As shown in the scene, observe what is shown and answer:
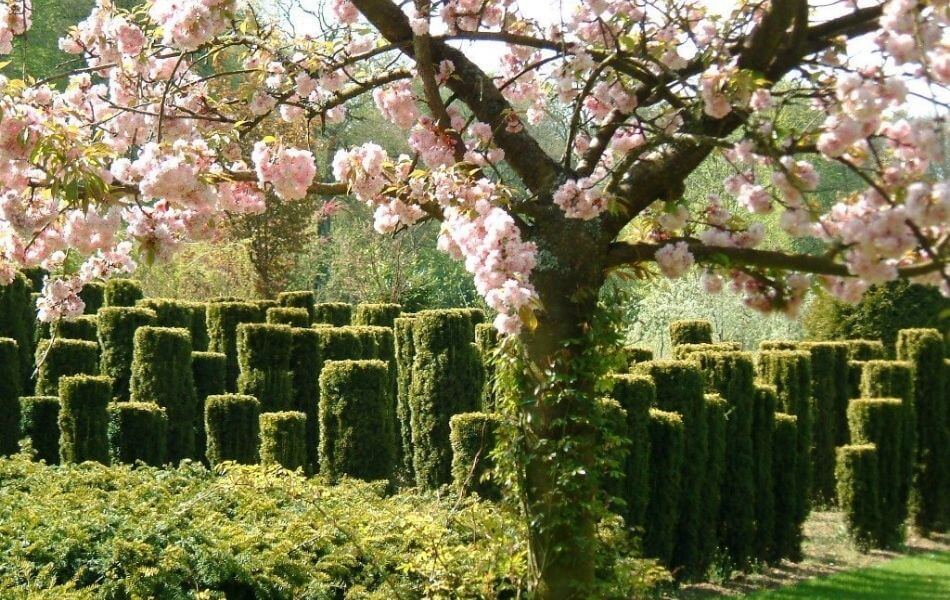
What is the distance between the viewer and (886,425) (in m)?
9.91

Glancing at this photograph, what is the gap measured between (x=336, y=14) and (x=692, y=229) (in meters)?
1.78

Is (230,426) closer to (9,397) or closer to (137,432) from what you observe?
(137,432)

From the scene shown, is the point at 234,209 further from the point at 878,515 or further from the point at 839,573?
the point at 878,515

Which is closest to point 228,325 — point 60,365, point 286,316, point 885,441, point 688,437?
point 286,316

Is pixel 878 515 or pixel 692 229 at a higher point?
pixel 692 229

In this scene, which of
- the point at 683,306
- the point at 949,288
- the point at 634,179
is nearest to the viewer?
the point at 949,288

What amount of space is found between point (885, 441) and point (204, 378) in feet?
19.1

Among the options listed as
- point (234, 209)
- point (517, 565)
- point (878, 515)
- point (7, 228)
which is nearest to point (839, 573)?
point (878, 515)

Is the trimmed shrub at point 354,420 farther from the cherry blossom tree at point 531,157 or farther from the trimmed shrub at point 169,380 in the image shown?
the cherry blossom tree at point 531,157

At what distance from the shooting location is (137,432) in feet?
25.2

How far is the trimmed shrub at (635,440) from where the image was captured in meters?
7.10

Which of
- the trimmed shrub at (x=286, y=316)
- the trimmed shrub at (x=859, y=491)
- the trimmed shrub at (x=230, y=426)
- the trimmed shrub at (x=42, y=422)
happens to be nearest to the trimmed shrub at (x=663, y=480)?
the trimmed shrub at (x=859, y=491)

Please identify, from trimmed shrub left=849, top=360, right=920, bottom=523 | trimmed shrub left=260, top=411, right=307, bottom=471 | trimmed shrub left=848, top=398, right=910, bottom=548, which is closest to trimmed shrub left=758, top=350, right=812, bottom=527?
trimmed shrub left=848, top=398, right=910, bottom=548

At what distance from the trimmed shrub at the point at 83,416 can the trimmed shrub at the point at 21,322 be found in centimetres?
227
